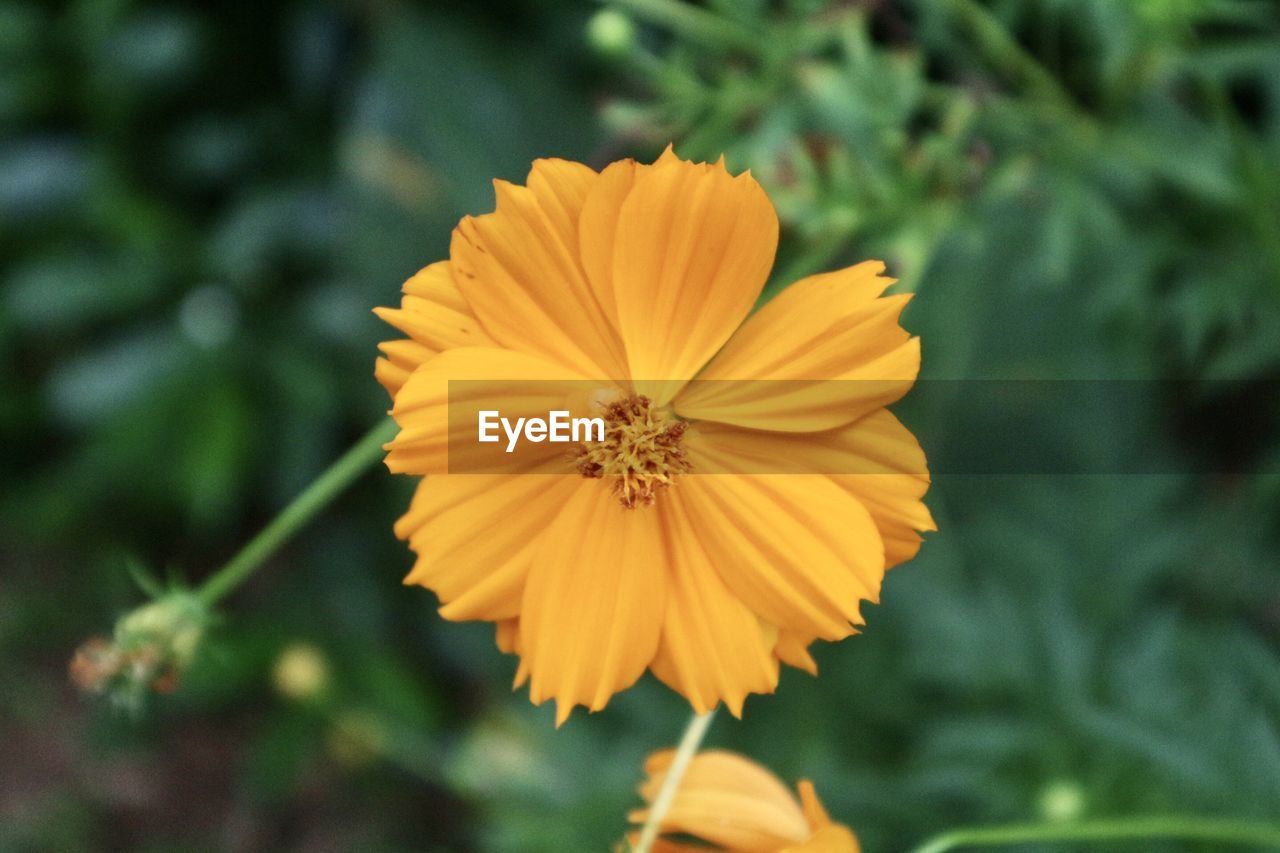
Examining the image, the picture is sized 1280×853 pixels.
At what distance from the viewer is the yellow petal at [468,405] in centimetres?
77

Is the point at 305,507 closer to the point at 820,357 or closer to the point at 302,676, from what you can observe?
the point at 820,357

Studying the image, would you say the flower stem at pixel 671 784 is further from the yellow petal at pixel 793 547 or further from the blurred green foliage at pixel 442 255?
the blurred green foliage at pixel 442 255

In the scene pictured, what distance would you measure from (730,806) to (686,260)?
0.41m

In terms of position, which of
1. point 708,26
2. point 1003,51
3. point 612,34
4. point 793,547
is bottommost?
point 793,547

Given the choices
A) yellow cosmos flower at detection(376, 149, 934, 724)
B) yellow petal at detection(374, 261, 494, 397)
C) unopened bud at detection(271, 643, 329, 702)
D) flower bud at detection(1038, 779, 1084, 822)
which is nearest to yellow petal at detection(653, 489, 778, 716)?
yellow cosmos flower at detection(376, 149, 934, 724)

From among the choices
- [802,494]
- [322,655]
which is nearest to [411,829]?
[322,655]

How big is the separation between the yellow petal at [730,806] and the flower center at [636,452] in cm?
24

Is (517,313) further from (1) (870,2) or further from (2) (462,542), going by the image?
(1) (870,2)

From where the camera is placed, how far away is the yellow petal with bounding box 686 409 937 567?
2.61ft

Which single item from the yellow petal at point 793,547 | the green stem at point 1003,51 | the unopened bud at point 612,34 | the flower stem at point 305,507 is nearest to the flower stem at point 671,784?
the yellow petal at point 793,547

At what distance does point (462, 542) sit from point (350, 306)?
143 cm

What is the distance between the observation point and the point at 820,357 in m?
0.81

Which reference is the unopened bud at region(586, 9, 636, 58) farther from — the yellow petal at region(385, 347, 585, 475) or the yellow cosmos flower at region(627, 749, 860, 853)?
the yellow cosmos flower at region(627, 749, 860, 853)

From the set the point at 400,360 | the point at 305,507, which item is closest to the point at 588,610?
the point at 400,360
